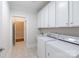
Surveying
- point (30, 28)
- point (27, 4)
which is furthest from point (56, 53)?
→ point (30, 28)

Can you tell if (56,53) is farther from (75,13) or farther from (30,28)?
(30,28)

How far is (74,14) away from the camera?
1.97 meters

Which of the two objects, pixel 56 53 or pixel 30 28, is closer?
pixel 56 53

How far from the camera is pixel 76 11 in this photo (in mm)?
1909

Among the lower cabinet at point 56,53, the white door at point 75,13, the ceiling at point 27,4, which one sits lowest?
the lower cabinet at point 56,53

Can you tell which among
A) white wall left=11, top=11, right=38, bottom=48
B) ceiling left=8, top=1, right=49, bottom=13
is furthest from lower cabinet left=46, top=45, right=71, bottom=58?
white wall left=11, top=11, right=38, bottom=48

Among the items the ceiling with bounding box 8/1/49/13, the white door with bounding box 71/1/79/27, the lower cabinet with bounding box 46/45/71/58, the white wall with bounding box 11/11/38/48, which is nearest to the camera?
the lower cabinet with bounding box 46/45/71/58

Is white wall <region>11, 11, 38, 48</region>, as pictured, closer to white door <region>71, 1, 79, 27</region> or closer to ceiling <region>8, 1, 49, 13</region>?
ceiling <region>8, 1, 49, 13</region>

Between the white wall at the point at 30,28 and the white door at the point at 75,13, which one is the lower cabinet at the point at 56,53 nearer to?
the white door at the point at 75,13

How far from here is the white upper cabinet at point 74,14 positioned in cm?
187

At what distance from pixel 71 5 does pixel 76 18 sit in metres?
0.36

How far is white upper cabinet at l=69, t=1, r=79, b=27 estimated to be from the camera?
187 centimetres

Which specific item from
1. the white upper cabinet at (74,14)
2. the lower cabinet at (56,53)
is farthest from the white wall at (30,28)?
the white upper cabinet at (74,14)

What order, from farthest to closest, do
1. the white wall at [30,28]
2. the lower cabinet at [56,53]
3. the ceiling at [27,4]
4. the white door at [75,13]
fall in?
the white wall at [30,28] → the ceiling at [27,4] → the white door at [75,13] → the lower cabinet at [56,53]
